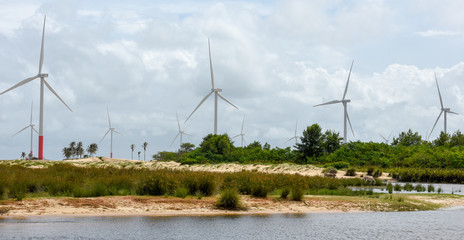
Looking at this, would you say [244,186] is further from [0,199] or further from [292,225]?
[0,199]

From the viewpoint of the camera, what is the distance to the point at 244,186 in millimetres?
33312

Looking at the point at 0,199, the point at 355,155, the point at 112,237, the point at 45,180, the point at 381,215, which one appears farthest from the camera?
the point at 355,155

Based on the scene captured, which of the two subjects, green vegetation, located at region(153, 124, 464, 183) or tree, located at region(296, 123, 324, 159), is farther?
tree, located at region(296, 123, 324, 159)

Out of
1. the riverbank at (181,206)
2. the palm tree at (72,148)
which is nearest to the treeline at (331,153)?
the riverbank at (181,206)

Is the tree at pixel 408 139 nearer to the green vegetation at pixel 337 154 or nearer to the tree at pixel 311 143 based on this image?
the green vegetation at pixel 337 154

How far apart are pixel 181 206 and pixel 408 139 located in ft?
366

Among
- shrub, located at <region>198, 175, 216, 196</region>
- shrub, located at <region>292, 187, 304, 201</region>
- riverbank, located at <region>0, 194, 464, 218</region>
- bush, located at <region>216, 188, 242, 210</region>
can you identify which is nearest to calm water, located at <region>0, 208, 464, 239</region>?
riverbank, located at <region>0, 194, 464, 218</region>

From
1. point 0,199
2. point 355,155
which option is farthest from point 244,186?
point 355,155

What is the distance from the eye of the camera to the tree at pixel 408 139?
126800mm

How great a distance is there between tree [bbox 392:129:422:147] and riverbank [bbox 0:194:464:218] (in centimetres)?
9611

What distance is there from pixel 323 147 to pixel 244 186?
66.6 m

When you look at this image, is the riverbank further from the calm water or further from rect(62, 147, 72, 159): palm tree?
rect(62, 147, 72, 159): palm tree

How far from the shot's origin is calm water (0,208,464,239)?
20.1 metres

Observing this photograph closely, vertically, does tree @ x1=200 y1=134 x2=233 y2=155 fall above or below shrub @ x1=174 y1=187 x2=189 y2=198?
above
